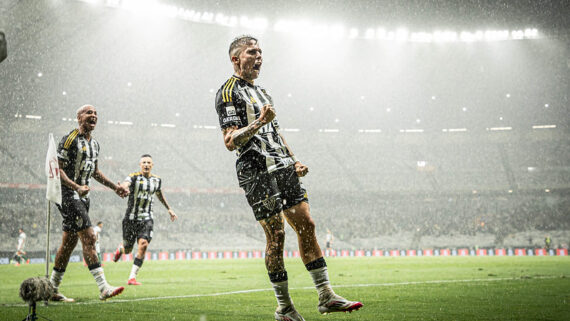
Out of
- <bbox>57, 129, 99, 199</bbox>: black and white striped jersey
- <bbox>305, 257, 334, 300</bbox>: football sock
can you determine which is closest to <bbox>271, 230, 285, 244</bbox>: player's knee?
<bbox>305, 257, 334, 300</bbox>: football sock

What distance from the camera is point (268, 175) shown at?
405 centimetres

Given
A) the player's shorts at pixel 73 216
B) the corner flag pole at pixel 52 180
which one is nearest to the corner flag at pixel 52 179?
the corner flag pole at pixel 52 180

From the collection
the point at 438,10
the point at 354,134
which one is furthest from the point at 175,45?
the point at 354,134

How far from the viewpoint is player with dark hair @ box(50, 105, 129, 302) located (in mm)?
6314

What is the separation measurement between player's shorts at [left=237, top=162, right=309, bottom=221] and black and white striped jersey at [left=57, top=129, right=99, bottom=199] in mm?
3327

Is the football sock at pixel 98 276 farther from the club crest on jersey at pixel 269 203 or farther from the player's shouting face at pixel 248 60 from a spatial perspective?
the player's shouting face at pixel 248 60

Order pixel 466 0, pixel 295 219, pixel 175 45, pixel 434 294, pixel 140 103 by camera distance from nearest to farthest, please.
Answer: pixel 295 219 → pixel 434 294 → pixel 466 0 → pixel 175 45 → pixel 140 103

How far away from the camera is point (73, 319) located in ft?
15.5

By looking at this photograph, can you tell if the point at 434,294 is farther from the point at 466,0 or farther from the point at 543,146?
the point at 543,146

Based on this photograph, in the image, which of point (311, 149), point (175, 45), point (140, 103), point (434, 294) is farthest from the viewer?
point (311, 149)

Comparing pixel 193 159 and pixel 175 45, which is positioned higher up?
pixel 175 45

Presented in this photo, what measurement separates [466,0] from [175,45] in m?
17.6

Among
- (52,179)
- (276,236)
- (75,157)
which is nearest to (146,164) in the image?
(75,157)

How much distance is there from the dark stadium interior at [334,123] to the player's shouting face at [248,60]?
2481 cm
